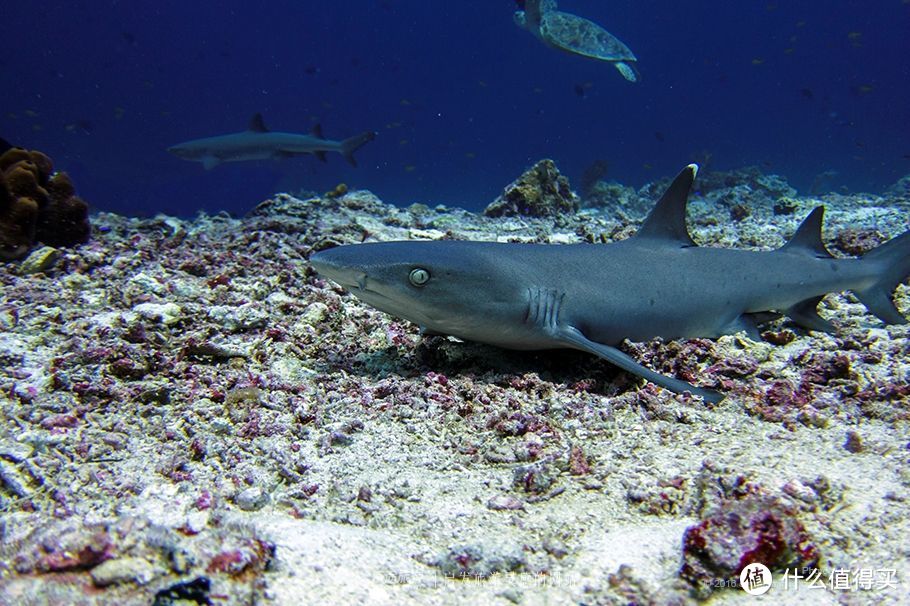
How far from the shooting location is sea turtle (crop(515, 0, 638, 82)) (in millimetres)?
16422

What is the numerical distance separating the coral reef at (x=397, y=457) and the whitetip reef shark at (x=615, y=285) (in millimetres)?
224

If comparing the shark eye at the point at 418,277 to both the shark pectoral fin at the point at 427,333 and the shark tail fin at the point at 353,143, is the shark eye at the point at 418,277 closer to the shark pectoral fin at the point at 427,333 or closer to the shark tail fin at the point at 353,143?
the shark pectoral fin at the point at 427,333

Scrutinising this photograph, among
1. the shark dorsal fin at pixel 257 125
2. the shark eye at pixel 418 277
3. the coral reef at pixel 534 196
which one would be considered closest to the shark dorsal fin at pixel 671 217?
the shark eye at pixel 418 277

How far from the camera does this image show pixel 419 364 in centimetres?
337

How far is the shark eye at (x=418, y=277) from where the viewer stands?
2.81 m

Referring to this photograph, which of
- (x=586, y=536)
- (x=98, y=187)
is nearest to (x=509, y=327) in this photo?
(x=586, y=536)

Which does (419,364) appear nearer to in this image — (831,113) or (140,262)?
(140,262)

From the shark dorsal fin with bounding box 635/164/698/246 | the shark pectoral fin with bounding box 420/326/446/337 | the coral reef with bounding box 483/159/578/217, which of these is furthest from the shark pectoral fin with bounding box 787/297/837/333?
the coral reef with bounding box 483/159/578/217

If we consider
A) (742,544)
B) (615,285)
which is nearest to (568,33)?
(615,285)

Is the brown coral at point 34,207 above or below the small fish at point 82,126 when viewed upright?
below

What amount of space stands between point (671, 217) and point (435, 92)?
147648mm

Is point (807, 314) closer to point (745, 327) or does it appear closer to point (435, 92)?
point (745, 327)

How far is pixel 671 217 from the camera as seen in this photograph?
3.89 metres

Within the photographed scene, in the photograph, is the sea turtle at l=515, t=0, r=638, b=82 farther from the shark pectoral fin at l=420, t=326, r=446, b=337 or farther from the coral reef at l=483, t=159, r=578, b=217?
the shark pectoral fin at l=420, t=326, r=446, b=337
